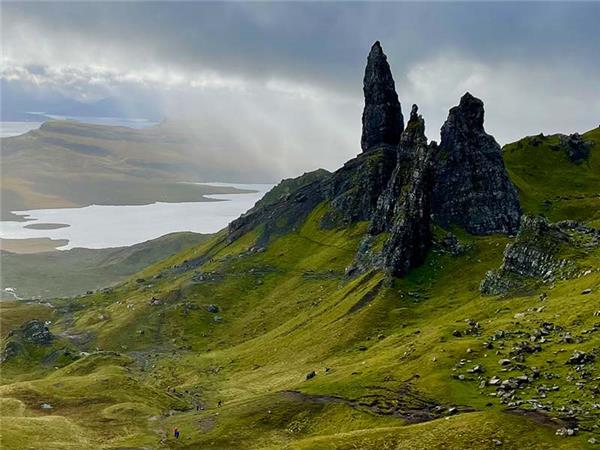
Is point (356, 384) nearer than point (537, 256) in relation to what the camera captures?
Yes

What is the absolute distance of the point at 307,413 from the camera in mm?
104750

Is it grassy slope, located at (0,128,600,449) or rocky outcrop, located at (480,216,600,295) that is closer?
grassy slope, located at (0,128,600,449)

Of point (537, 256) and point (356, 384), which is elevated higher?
point (537, 256)

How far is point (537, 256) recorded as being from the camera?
146 m

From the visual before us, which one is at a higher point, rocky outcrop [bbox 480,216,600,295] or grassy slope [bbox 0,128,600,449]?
rocky outcrop [bbox 480,216,600,295]

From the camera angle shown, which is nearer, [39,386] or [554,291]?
[554,291]

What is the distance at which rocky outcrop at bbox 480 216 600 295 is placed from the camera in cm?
14212

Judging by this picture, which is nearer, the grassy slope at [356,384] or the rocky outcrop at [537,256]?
the grassy slope at [356,384]

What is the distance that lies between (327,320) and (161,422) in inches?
2861

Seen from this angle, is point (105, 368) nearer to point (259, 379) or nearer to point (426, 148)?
point (259, 379)

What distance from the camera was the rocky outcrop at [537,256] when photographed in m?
Result: 142

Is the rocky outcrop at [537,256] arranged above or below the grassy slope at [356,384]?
above

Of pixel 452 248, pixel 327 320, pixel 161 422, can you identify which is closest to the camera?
pixel 161 422

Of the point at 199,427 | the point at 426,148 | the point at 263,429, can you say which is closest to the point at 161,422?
the point at 199,427
